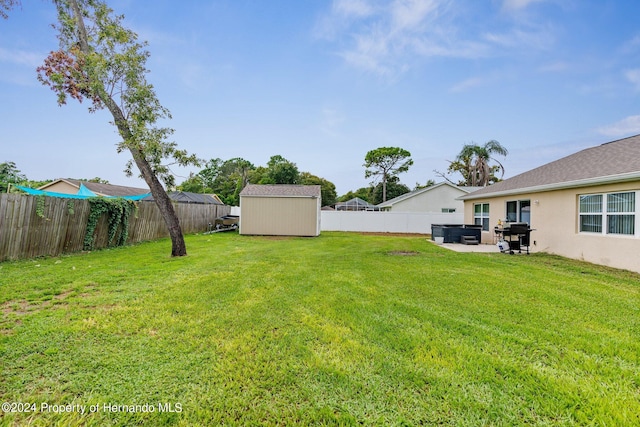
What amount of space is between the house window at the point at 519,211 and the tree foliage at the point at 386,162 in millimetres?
24769

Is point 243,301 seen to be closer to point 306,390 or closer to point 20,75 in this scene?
point 306,390

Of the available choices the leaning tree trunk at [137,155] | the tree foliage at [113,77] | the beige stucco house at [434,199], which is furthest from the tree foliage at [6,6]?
the beige stucco house at [434,199]

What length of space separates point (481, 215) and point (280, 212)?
10.4m

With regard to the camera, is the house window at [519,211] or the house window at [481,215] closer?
the house window at [519,211]

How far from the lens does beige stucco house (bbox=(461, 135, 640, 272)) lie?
6.78 metres

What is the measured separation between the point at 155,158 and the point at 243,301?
19.2 feet

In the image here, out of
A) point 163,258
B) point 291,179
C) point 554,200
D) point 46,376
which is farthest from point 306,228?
point 291,179

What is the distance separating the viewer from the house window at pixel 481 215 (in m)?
13.4

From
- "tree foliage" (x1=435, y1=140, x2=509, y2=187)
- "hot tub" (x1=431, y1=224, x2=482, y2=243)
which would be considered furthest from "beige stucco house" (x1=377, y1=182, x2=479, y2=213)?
"hot tub" (x1=431, y1=224, x2=482, y2=243)

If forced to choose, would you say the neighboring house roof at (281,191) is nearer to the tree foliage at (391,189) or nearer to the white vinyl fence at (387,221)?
the white vinyl fence at (387,221)

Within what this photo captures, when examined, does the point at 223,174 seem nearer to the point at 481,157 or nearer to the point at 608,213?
the point at 481,157

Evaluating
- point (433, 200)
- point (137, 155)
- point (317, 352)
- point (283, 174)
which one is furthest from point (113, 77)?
point (283, 174)

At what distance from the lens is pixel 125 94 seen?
7.50 m

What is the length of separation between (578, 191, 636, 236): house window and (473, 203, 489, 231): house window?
5184mm
